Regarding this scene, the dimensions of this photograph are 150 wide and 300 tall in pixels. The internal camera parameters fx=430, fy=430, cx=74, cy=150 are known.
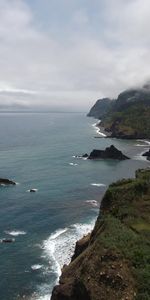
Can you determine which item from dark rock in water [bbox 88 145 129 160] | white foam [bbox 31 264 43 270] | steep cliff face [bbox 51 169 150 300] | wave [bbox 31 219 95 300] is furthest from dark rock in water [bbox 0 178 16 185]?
steep cliff face [bbox 51 169 150 300]

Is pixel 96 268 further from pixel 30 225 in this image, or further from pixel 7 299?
pixel 30 225

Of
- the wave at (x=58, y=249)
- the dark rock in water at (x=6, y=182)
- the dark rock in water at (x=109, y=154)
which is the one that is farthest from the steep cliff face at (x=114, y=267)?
the dark rock in water at (x=109, y=154)

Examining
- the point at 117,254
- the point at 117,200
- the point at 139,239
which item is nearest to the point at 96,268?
the point at 117,254

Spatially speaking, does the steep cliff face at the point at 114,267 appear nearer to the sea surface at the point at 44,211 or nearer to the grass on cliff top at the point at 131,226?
the grass on cliff top at the point at 131,226

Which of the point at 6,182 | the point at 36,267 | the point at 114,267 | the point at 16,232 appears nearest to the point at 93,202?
the point at 16,232

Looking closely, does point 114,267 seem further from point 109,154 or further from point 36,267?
point 109,154

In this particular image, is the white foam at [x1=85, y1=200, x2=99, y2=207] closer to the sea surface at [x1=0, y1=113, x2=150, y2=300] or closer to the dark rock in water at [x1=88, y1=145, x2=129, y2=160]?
the sea surface at [x1=0, y1=113, x2=150, y2=300]
